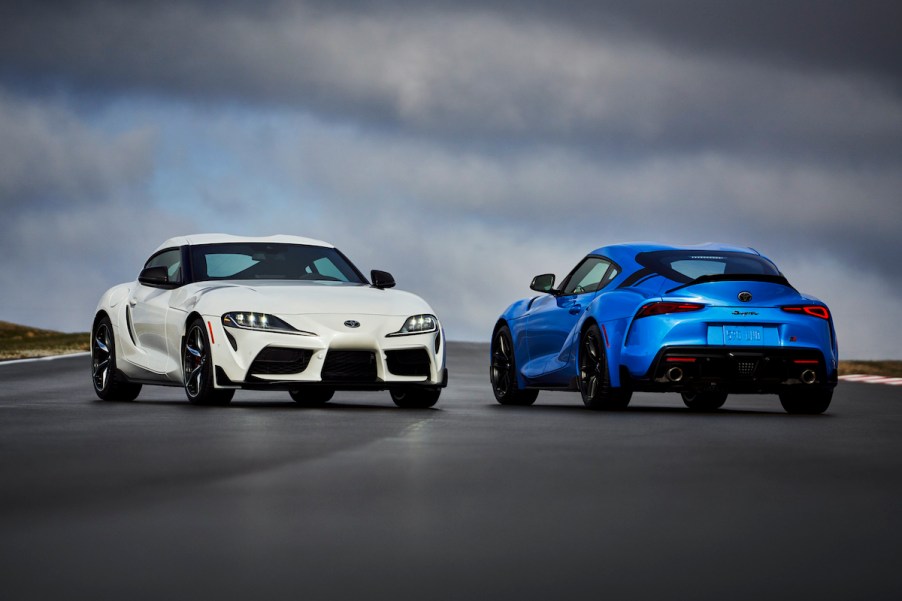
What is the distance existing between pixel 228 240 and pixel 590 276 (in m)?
3.55

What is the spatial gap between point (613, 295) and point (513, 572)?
8.16 metres

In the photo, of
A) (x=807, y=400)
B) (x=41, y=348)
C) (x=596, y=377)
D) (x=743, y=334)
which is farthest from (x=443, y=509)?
(x=41, y=348)

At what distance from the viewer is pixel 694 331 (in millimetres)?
12594

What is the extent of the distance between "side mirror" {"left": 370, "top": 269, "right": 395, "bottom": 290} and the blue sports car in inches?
65.4

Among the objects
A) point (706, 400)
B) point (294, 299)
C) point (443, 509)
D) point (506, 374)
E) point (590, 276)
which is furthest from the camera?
point (706, 400)

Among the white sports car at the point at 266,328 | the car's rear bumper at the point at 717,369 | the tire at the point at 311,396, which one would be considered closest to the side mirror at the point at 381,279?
the white sports car at the point at 266,328

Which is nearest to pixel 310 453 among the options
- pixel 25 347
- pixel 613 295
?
pixel 613 295

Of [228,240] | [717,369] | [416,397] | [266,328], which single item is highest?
[228,240]

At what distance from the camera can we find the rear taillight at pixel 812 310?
1280cm

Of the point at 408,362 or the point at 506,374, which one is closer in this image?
the point at 408,362

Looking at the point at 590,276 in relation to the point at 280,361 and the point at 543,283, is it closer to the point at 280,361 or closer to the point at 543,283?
the point at 543,283

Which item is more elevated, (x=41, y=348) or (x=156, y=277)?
(x=156, y=277)

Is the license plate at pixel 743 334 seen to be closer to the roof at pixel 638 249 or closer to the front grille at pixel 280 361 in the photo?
the roof at pixel 638 249

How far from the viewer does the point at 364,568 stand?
5180 mm
